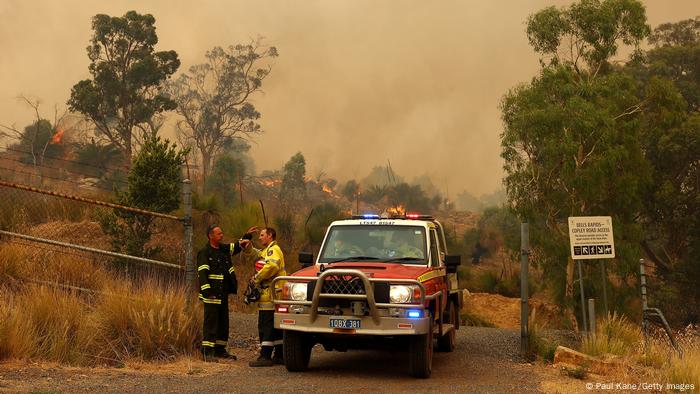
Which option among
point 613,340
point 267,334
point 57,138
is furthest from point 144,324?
point 57,138

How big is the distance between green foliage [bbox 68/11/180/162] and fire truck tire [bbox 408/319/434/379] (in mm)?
47419

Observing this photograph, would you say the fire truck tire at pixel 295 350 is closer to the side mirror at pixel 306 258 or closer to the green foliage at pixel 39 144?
the side mirror at pixel 306 258

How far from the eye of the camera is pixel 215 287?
10.1m

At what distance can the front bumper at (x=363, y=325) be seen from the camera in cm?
852

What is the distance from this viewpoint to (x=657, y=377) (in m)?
9.03

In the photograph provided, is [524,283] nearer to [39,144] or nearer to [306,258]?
[306,258]

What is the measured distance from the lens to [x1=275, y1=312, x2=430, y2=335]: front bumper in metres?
8.52

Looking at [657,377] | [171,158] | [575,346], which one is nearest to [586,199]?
[171,158]

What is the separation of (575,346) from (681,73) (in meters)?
38.5

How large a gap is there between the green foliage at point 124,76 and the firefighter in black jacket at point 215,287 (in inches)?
1781

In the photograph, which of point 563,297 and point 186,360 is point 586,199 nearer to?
point 563,297

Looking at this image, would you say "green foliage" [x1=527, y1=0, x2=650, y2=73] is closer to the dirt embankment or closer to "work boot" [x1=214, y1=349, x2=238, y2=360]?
the dirt embankment

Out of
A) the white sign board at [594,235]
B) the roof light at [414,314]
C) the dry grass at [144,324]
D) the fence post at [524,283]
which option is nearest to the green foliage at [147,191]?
the dry grass at [144,324]

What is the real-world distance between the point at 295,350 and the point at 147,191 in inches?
533
